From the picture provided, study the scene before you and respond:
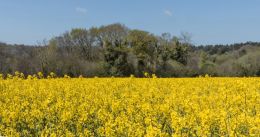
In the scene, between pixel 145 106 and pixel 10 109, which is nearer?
pixel 145 106

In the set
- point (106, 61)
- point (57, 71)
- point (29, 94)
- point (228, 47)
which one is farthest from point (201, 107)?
point (228, 47)

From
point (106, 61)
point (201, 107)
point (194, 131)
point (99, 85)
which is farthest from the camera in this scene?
point (106, 61)

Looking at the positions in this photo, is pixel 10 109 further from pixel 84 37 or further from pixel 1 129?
pixel 84 37

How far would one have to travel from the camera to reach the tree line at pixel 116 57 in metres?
40.8

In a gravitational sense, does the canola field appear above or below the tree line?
below

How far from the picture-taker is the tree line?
4081 centimetres

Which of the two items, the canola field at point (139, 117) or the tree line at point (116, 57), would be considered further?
the tree line at point (116, 57)

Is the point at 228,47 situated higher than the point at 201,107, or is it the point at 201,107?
the point at 228,47

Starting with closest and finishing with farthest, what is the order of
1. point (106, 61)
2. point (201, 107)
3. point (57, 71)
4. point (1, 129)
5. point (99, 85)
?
point (1, 129) → point (201, 107) → point (99, 85) → point (57, 71) → point (106, 61)

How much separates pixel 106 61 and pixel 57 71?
7.87m

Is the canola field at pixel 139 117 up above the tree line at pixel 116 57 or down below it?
below

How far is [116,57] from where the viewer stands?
46.6 meters

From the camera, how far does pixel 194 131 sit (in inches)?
297

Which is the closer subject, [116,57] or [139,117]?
[139,117]
